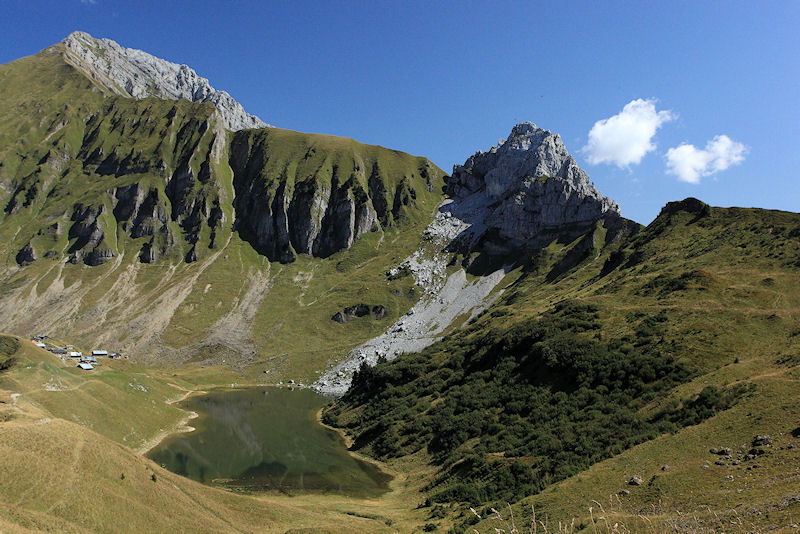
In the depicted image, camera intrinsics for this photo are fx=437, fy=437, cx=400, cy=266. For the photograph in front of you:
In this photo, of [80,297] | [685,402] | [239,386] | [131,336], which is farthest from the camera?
Answer: [80,297]

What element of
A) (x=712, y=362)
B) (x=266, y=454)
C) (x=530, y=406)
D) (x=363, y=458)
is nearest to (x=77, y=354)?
(x=266, y=454)

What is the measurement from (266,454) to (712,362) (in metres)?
66.6

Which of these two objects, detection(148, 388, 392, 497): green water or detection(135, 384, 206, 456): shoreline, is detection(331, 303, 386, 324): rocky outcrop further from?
detection(135, 384, 206, 456): shoreline

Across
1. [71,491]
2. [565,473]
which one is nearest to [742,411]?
[565,473]

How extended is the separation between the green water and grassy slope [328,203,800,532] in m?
11.5

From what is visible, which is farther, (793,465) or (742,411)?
(742,411)

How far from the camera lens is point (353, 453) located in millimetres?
77375

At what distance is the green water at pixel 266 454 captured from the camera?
60237 millimetres

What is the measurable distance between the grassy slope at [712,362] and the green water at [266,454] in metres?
11.5

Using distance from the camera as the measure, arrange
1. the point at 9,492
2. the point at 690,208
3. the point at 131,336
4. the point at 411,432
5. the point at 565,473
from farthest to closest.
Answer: the point at 131,336
the point at 690,208
the point at 411,432
the point at 565,473
the point at 9,492

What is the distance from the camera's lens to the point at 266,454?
244ft

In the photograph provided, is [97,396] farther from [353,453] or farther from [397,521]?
[397,521]

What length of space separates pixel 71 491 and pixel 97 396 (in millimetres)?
55743

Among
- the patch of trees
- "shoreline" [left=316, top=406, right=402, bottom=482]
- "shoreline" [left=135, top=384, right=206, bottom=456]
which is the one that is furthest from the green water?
the patch of trees
